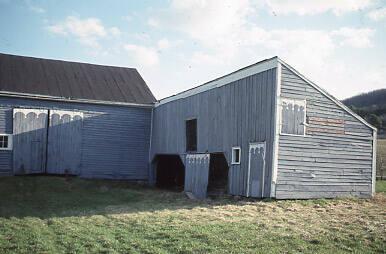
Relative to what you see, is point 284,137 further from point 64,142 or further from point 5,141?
point 5,141

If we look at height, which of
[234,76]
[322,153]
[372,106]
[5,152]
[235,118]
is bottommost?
[5,152]

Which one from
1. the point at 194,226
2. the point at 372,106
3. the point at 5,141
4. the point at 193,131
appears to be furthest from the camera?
the point at 372,106

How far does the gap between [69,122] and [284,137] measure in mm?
15711

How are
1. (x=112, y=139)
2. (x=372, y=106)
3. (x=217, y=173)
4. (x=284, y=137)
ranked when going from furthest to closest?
(x=372, y=106)
(x=112, y=139)
(x=217, y=173)
(x=284, y=137)

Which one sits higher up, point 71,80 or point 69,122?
point 71,80

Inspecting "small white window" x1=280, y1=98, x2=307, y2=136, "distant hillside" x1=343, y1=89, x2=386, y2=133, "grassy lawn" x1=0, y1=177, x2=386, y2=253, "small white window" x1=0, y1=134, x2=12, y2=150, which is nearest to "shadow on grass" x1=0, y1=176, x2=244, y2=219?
"grassy lawn" x1=0, y1=177, x2=386, y2=253

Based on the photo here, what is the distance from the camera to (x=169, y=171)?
1214 inches

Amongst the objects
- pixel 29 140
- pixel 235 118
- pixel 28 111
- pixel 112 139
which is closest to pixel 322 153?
pixel 235 118

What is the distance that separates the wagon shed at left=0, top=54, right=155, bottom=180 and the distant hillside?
1856 inches

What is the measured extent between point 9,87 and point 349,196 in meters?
20.7

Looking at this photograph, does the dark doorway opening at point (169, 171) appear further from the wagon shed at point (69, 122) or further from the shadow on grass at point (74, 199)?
the shadow on grass at point (74, 199)

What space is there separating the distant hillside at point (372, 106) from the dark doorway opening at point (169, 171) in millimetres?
45286

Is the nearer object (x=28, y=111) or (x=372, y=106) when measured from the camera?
(x=28, y=111)

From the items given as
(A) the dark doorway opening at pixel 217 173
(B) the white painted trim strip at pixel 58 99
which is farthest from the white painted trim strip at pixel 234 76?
(B) the white painted trim strip at pixel 58 99
